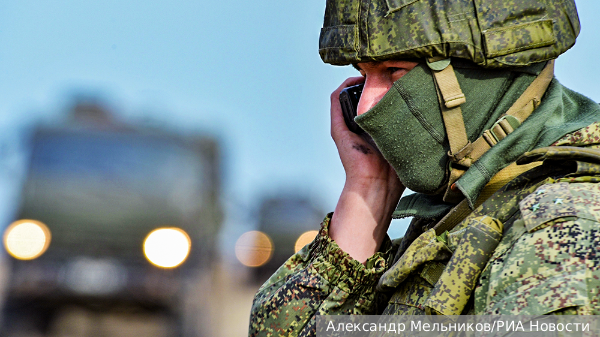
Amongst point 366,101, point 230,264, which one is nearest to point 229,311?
point 230,264

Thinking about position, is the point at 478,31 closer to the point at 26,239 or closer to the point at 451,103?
the point at 451,103

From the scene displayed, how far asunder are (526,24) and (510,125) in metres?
0.39

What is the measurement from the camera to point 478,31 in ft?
7.72

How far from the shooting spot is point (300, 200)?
18.7 meters

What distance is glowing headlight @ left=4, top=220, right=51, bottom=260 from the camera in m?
9.91

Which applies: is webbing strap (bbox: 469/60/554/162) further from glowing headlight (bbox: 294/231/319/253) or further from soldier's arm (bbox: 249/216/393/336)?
Result: glowing headlight (bbox: 294/231/319/253)

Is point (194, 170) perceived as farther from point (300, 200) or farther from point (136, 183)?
point (300, 200)

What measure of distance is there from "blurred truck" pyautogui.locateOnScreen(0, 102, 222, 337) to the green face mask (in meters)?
8.26

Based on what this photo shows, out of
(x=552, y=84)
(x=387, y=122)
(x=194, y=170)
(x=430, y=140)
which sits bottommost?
(x=552, y=84)

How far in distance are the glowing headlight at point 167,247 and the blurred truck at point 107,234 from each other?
0.6 inches

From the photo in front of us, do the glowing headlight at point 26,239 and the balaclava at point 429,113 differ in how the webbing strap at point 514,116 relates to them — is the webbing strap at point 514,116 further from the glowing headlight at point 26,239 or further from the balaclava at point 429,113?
the glowing headlight at point 26,239

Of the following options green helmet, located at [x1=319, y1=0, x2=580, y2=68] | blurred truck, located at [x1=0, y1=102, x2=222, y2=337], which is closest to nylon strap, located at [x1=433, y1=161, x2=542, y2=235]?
green helmet, located at [x1=319, y1=0, x2=580, y2=68]

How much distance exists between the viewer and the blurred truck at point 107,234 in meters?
10.0

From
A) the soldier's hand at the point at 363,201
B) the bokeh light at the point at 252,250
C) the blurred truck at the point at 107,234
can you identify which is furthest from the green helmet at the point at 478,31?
the bokeh light at the point at 252,250
